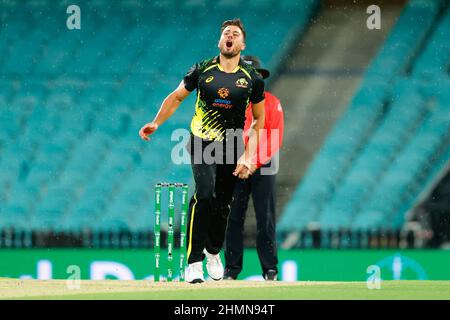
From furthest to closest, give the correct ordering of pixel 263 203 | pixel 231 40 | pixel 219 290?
1. pixel 263 203
2. pixel 231 40
3. pixel 219 290

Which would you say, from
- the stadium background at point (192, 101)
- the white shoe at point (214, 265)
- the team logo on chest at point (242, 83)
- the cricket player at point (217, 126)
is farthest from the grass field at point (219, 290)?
the stadium background at point (192, 101)

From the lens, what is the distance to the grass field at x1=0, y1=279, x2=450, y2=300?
6.65 metres

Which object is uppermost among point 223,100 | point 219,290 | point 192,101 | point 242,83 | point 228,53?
point 192,101

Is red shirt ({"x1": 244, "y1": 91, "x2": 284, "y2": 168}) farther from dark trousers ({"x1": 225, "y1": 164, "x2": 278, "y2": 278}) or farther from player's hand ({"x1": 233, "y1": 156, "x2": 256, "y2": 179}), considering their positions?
player's hand ({"x1": 233, "y1": 156, "x2": 256, "y2": 179})

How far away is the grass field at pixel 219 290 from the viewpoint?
21.8 feet

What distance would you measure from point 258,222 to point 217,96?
1758 mm

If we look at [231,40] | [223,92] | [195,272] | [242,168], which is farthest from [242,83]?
[195,272]

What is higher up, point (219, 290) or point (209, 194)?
point (209, 194)

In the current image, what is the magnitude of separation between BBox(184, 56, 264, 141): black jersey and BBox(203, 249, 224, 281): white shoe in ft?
2.95

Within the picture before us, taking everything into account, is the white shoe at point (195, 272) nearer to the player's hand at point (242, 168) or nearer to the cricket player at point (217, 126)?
the cricket player at point (217, 126)

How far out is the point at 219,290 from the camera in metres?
7.07

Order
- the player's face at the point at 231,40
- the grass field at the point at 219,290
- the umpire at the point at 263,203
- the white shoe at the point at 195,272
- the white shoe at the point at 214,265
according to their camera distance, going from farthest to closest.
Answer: the umpire at the point at 263,203 < the white shoe at the point at 214,265 < the white shoe at the point at 195,272 < the player's face at the point at 231,40 < the grass field at the point at 219,290

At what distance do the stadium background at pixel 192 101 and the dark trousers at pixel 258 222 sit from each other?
5214mm

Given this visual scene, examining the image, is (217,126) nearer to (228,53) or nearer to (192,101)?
(228,53)
